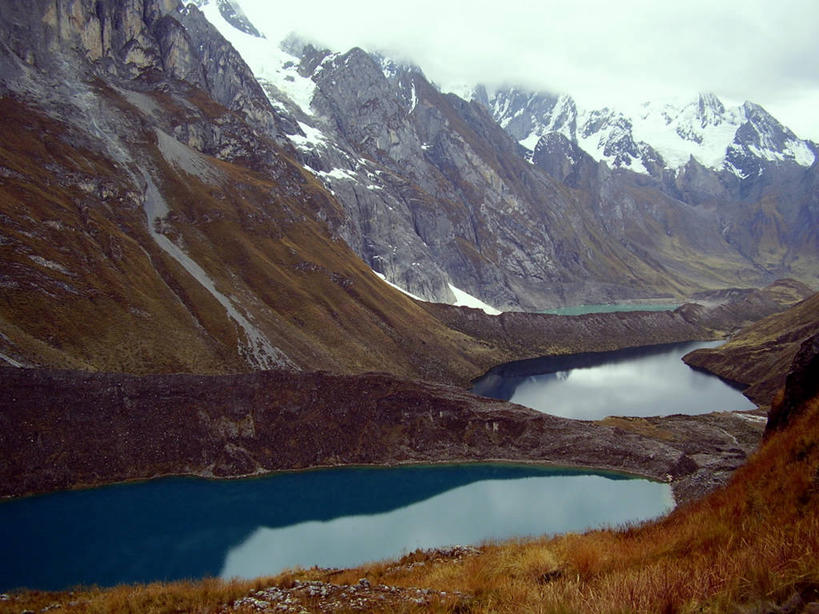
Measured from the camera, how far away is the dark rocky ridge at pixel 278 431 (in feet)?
155

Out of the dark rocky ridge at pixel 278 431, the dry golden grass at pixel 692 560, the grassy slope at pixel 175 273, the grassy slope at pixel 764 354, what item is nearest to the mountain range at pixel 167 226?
the grassy slope at pixel 175 273

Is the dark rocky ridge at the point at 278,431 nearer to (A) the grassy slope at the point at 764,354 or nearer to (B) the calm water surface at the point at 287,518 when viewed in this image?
(B) the calm water surface at the point at 287,518

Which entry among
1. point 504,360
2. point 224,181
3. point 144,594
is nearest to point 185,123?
point 224,181

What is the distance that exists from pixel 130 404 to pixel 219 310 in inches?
1065

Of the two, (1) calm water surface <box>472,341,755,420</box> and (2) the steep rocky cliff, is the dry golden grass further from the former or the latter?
(1) calm water surface <box>472,341,755,420</box>

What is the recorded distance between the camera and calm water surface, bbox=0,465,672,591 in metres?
36.4

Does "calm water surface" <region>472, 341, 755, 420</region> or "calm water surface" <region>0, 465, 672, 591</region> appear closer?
"calm water surface" <region>0, 465, 672, 591</region>

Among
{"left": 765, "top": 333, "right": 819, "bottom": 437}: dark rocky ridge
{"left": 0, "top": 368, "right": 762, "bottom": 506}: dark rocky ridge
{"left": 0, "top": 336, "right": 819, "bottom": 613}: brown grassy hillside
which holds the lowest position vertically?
{"left": 0, "top": 368, "right": 762, "bottom": 506}: dark rocky ridge

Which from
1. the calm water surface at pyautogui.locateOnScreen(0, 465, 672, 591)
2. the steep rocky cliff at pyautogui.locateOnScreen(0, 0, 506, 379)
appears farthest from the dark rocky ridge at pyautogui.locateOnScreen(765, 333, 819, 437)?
the steep rocky cliff at pyautogui.locateOnScreen(0, 0, 506, 379)

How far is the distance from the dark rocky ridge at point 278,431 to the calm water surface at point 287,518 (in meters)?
1.86

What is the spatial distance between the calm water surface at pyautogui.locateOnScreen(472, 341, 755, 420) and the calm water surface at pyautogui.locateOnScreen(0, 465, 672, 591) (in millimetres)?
29985

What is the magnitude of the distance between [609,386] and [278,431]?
6430 cm

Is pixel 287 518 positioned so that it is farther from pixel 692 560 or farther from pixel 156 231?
pixel 156 231

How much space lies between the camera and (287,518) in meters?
44.9
